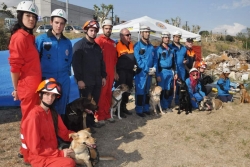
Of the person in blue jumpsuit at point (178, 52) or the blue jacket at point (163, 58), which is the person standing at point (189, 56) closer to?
the person in blue jumpsuit at point (178, 52)

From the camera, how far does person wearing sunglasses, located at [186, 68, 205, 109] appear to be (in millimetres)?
6794

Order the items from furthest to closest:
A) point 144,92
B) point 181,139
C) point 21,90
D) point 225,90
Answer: point 225,90
point 144,92
point 181,139
point 21,90

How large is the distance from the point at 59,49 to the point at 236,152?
3.71 m

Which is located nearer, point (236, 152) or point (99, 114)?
point (236, 152)

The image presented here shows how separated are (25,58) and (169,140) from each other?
3213 millimetres

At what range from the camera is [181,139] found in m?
4.94

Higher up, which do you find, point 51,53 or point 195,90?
point 51,53

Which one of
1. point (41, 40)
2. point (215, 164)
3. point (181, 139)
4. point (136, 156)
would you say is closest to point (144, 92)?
point (181, 139)

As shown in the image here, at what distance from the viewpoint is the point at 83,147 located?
3322 mm

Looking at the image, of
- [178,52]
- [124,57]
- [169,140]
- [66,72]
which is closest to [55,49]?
[66,72]

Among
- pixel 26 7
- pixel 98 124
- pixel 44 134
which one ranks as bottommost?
pixel 98 124

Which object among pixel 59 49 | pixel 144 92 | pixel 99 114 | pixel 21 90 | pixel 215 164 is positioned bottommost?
pixel 215 164

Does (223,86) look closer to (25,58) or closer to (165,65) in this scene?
(165,65)

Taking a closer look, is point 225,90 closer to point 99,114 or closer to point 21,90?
point 99,114
